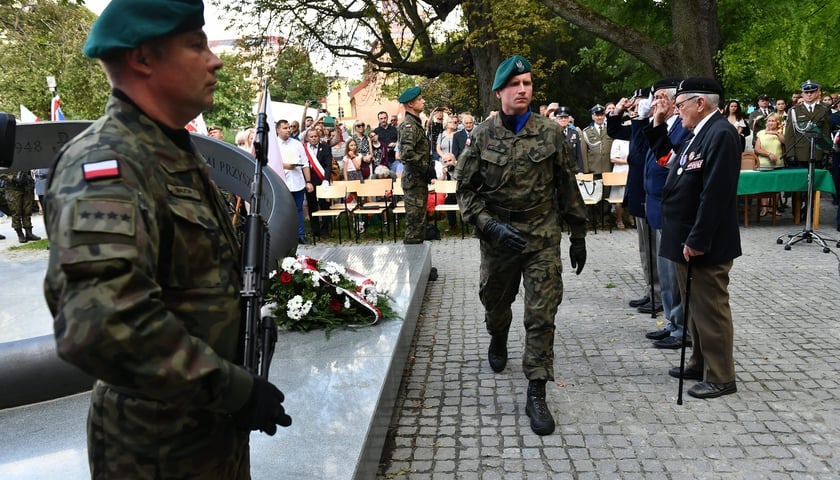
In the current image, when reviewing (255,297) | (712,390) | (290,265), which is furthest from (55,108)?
(255,297)

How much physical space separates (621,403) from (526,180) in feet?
5.78

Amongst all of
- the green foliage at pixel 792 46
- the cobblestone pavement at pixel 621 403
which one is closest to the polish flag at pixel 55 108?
the cobblestone pavement at pixel 621 403

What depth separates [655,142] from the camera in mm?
5723

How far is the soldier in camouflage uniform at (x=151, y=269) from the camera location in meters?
1.33

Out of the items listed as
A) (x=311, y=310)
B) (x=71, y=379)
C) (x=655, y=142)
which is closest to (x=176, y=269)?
(x=71, y=379)

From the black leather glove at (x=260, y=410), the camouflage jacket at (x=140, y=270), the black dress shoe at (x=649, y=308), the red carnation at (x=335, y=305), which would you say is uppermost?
the camouflage jacket at (x=140, y=270)

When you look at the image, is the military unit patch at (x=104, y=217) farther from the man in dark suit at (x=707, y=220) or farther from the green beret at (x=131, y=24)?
the man in dark suit at (x=707, y=220)

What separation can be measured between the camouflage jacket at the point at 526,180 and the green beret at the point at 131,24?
10.6ft

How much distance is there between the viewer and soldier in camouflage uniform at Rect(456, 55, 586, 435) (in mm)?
4457

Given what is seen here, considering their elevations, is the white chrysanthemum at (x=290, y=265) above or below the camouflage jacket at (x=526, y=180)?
below

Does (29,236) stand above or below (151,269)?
A: below

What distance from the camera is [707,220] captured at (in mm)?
4398

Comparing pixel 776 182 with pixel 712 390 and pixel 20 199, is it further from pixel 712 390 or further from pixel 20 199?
pixel 20 199

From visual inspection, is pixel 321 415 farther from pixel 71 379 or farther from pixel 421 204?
pixel 421 204
